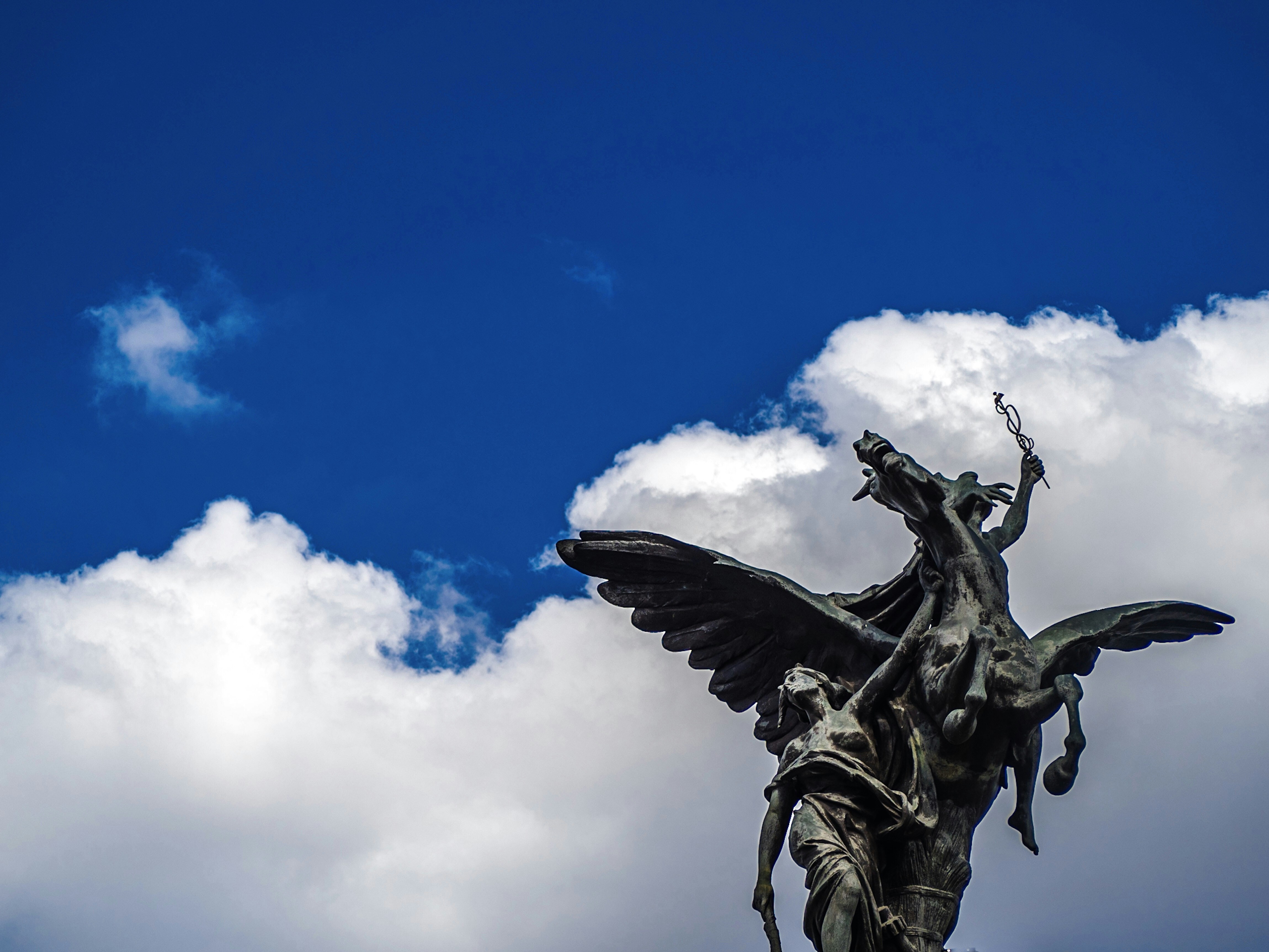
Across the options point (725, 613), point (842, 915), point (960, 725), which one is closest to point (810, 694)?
point (960, 725)

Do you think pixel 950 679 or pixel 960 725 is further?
pixel 950 679

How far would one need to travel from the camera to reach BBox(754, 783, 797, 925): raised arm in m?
8.19

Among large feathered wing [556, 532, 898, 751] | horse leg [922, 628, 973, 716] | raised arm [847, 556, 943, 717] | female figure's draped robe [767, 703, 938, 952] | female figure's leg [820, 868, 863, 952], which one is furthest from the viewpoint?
large feathered wing [556, 532, 898, 751]

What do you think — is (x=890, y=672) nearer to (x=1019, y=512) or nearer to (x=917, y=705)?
(x=917, y=705)

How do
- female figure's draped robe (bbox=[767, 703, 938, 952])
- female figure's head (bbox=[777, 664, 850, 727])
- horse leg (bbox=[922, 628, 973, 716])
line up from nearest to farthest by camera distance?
female figure's draped robe (bbox=[767, 703, 938, 952]), horse leg (bbox=[922, 628, 973, 716]), female figure's head (bbox=[777, 664, 850, 727])

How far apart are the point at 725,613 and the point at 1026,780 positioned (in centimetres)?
263

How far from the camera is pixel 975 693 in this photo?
8.17 meters

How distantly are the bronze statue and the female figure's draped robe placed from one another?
0.01 m

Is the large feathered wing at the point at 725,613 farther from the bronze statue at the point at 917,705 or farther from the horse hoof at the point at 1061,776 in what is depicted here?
the horse hoof at the point at 1061,776

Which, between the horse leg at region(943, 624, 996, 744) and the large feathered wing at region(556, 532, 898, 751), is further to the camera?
the large feathered wing at region(556, 532, 898, 751)

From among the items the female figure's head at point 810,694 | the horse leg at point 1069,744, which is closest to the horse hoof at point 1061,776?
the horse leg at point 1069,744

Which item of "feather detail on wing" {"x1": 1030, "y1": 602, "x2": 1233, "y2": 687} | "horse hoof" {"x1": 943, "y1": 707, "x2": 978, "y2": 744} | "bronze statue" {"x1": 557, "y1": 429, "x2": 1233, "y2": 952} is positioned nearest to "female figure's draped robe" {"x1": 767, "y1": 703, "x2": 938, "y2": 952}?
"bronze statue" {"x1": 557, "y1": 429, "x2": 1233, "y2": 952}

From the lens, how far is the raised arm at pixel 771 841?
8188 mm

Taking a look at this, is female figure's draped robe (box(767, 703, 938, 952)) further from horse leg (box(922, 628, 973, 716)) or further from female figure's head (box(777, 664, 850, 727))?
horse leg (box(922, 628, 973, 716))
